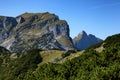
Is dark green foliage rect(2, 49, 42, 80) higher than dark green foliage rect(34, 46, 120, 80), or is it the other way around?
dark green foliage rect(34, 46, 120, 80)

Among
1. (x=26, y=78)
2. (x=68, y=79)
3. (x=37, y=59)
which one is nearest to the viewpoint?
(x=68, y=79)

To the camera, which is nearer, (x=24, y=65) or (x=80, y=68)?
(x=80, y=68)

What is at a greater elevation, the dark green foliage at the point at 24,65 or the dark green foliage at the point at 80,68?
the dark green foliage at the point at 80,68

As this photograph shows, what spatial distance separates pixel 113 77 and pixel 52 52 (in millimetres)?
80182

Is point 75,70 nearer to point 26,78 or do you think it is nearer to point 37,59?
point 26,78

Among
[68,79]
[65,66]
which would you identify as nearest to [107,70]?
[68,79]

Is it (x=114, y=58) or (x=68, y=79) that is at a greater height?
(x=114, y=58)

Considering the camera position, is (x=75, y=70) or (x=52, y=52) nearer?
(x=75, y=70)

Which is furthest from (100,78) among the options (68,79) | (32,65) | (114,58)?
(32,65)

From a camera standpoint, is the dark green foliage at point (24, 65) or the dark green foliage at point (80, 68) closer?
the dark green foliage at point (80, 68)

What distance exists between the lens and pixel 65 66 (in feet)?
152

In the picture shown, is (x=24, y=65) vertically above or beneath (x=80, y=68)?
beneath

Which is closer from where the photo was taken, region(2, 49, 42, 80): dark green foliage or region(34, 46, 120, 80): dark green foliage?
region(34, 46, 120, 80): dark green foliage

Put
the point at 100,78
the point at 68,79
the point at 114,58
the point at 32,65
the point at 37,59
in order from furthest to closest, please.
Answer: the point at 37,59 < the point at 32,65 < the point at 114,58 < the point at 68,79 < the point at 100,78
